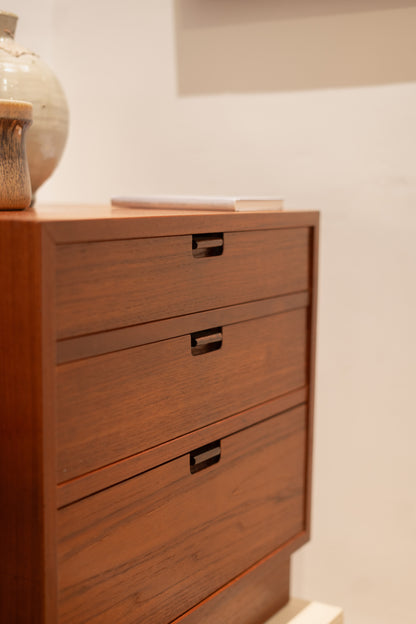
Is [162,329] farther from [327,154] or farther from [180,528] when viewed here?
[327,154]

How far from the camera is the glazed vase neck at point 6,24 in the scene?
45.5 inches

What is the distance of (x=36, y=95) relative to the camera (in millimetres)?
1143

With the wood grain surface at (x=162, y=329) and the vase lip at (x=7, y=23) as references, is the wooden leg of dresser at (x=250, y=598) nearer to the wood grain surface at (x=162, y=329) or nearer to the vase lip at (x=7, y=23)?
the wood grain surface at (x=162, y=329)

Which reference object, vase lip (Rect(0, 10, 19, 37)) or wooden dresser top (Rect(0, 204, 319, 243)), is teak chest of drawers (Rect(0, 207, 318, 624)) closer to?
wooden dresser top (Rect(0, 204, 319, 243))

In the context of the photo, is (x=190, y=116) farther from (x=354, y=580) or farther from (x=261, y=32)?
(x=354, y=580)

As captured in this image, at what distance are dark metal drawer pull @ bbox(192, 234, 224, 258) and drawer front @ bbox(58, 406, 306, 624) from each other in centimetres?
28

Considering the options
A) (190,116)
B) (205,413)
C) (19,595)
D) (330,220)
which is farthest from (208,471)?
(190,116)

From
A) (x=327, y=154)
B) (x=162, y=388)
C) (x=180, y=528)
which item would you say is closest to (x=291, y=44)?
(x=327, y=154)

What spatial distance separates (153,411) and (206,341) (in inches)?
5.4

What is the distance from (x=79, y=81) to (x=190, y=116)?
0.28m

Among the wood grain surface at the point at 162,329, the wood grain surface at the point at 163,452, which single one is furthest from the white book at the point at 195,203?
the wood grain surface at the point at 163,452

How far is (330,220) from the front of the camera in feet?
5.08

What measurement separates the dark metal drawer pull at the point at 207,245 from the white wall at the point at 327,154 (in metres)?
0.53

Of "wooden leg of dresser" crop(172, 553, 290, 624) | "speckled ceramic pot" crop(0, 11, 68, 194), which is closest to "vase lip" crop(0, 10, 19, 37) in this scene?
"speckled ceramic pot" crop(0, 11, 68, 194)
